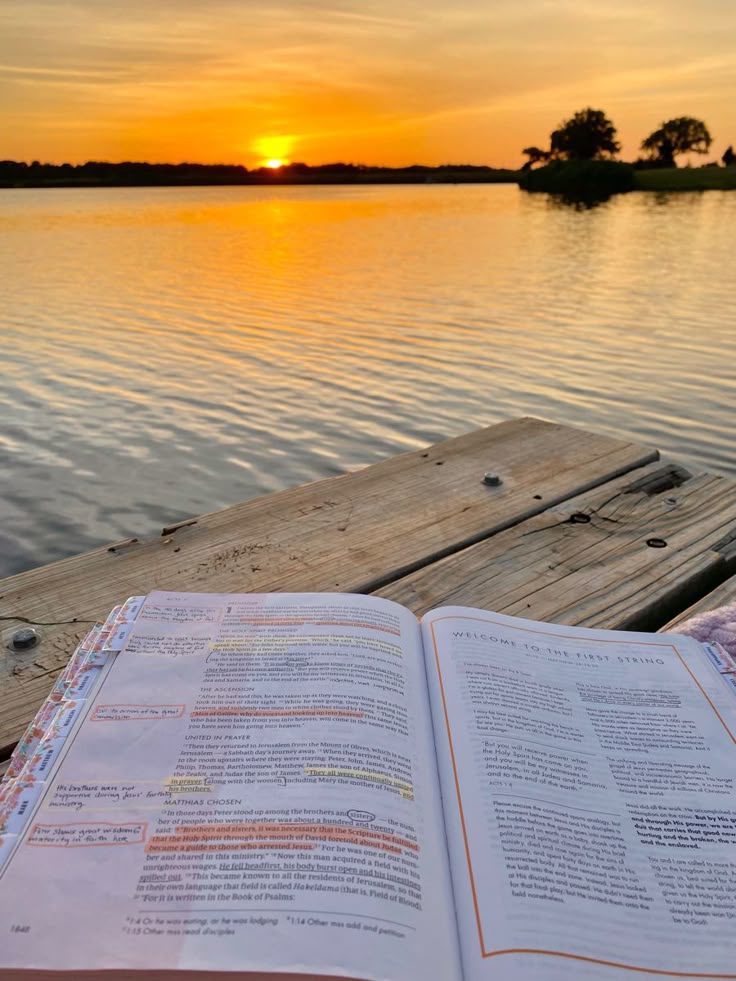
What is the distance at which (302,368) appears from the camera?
7629 millimetres

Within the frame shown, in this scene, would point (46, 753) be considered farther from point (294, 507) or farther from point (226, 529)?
point (294, 507)

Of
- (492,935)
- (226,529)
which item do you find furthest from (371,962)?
(226,529)

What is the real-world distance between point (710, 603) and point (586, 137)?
271 feet

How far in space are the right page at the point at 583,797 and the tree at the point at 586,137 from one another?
80791 mm

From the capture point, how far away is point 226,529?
1812 millimetres

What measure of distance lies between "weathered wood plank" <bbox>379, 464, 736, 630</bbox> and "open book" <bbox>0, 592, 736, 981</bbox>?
0.24 meters

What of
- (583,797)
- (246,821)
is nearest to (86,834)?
(246,821)

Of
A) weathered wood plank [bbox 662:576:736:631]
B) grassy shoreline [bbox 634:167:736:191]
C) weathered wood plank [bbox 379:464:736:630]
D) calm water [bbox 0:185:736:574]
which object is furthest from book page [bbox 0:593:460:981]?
grassy shoreline [bbox 634:167:736:191]

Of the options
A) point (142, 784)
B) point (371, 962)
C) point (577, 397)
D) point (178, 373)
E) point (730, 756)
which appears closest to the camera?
point (371, 962)

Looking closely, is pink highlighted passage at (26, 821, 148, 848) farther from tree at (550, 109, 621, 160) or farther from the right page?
tree at (550, 109, 621, 160)

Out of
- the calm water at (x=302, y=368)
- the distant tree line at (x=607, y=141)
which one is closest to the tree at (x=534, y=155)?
the distant tree line at (x=607, y=141)

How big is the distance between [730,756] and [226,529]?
3.92 ft

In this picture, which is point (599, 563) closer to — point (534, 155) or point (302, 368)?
point (302, 368)

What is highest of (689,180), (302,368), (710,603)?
(689,180)
